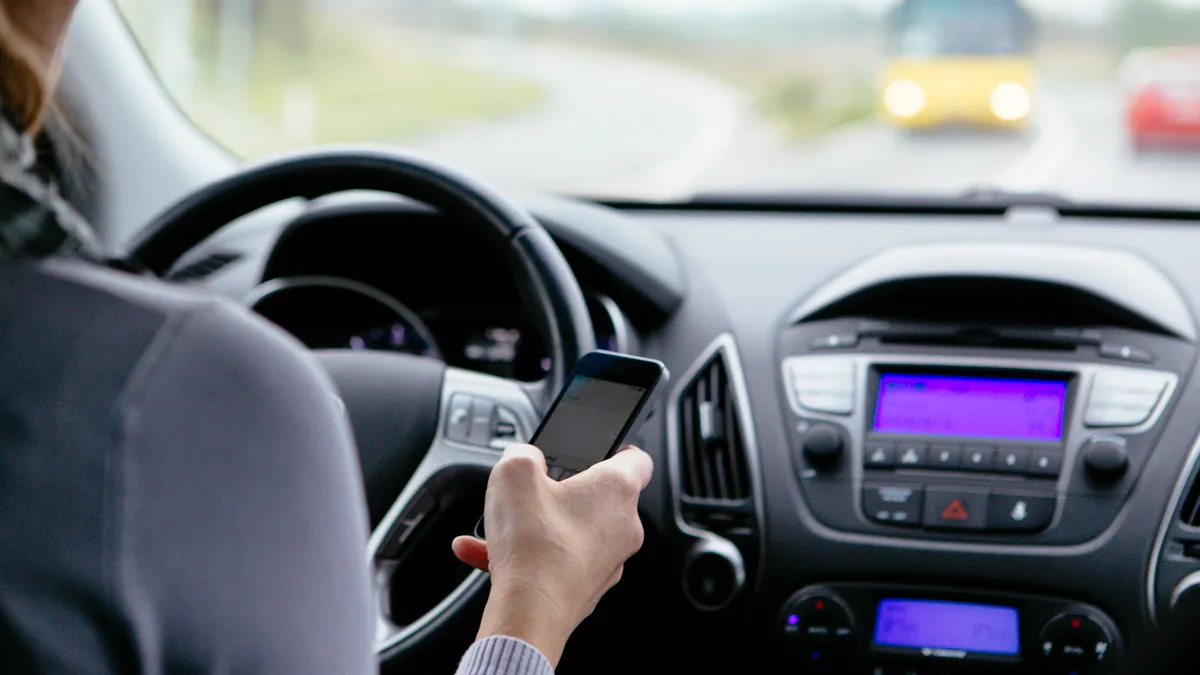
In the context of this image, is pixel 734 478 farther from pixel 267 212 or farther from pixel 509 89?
pixel 509 89

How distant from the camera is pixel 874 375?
7.52ft

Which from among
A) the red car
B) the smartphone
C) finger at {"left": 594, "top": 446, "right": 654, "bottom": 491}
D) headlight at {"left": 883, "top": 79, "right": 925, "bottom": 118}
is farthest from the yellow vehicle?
finger at {"left": 594, "top": 446, "right": 654, "bottom": 491}

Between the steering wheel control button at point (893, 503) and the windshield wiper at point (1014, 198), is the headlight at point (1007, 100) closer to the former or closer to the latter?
the windshield wiper at point (1014, 198)

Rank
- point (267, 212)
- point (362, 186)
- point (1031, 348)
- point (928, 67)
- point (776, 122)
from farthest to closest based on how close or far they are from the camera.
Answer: point (776, 122)
point (928, 67)
point (267, 212)
point (1031, 348)
point (362, 186)

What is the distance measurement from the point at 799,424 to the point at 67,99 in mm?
1443

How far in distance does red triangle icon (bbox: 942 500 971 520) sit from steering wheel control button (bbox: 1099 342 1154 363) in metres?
0.35

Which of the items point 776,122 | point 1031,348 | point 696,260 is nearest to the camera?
point 1031,348

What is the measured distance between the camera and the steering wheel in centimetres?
184

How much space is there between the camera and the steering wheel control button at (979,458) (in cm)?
219

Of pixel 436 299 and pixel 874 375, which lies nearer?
pixel 874 375

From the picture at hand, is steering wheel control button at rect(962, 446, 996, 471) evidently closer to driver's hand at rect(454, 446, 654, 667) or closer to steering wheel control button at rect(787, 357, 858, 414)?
steering wheel control button at rect(787, 357, 858, 414)

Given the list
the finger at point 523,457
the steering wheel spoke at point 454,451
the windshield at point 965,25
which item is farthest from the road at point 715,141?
the finger at point 523,457

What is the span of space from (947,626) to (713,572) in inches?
15.2

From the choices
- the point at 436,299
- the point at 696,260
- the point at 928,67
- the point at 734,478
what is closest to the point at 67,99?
the point at 436,299
